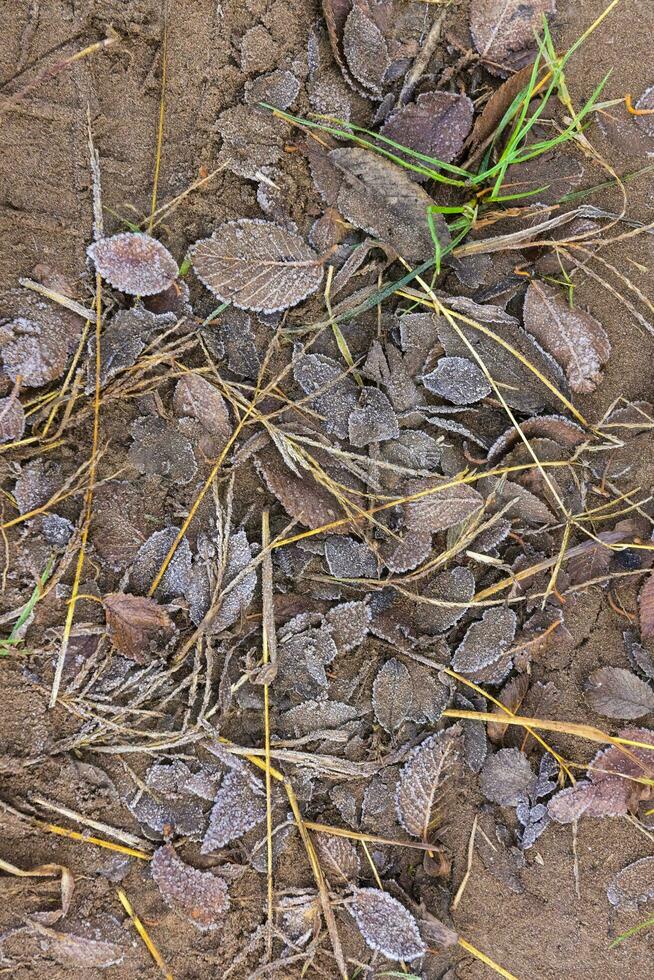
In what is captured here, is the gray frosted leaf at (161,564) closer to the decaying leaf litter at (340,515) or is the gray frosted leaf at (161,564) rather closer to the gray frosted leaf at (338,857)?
the decaying leaf litter at (340,515)

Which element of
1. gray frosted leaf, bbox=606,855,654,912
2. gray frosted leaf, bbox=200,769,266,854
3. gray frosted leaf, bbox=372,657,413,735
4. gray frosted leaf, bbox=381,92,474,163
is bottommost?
gray frosted leaf, bbox=606,855,654,912

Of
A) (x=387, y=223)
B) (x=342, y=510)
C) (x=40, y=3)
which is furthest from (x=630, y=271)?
(x=40, y=3)

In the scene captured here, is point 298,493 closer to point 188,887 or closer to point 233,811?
point 233,811

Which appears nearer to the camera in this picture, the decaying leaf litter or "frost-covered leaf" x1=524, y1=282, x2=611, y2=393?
the decaying leaf litter

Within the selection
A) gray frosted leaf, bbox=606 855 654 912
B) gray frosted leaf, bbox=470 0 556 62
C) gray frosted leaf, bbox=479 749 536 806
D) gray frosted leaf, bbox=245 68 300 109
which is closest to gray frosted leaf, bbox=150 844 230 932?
gray frosted leaf, bbox=479 749 536 806

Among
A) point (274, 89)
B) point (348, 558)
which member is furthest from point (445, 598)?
point (274, 89)

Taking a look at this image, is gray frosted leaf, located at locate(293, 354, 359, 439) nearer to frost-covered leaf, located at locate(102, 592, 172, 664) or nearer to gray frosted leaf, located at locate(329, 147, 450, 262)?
gray frosted leaf, located at locate(329, 147, 450, 262)

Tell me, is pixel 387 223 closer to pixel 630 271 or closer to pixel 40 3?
pixel 630 271
